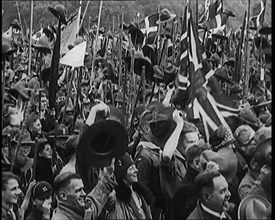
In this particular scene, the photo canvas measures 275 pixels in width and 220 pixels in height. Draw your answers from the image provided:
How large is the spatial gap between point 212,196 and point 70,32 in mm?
2256

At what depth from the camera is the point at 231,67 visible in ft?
24.5

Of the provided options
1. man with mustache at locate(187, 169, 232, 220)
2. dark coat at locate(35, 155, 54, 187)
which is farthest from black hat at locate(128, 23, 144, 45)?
man with mustache at locate(187, 169, 232, 220)

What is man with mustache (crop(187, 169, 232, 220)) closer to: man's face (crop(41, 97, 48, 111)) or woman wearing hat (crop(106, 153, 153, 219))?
woman wearing hat (crop(106, 153, 153, 219))

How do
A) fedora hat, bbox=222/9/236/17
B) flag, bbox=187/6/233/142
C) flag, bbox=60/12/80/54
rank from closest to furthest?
1. flag, bbox=187/6/233/142
2. flag, bbox=60/12/80/54
3. fedora hat, bbox=222/9/236/17

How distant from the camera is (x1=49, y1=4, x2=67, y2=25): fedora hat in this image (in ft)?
22.7

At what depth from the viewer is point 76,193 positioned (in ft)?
21.5

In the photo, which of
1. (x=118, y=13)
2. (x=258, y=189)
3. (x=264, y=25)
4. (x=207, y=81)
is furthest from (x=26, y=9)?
(x=258, y=189)

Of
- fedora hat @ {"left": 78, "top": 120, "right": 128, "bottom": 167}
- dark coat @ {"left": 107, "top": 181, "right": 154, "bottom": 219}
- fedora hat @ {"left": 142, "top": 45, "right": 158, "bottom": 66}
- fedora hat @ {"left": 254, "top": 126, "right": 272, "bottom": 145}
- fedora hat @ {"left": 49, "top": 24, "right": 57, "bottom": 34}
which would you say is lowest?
dark coat @ {"left": 107, "top": 181, "right": 154, "bottom": 219}

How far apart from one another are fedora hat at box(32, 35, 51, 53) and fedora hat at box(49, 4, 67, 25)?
0.31 metres

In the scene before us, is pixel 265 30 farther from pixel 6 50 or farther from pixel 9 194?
pixel 9 194

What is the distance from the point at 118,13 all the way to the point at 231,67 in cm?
130

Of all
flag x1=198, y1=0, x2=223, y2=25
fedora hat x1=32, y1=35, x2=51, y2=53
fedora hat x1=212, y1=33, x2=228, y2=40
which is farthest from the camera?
flag x1=198, y1=0, x2=223, y2=25

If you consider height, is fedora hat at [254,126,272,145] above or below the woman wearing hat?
above

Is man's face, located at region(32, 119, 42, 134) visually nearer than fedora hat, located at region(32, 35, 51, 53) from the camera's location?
Yes
